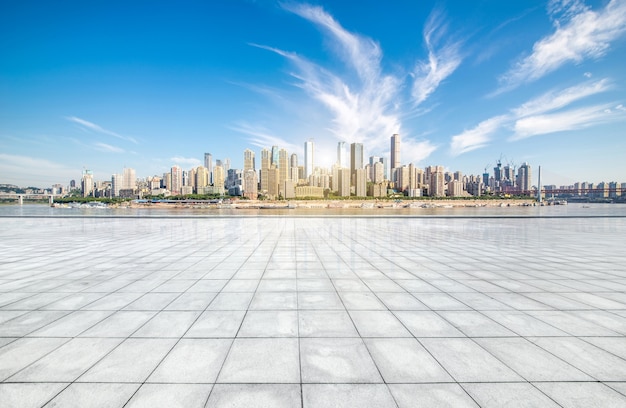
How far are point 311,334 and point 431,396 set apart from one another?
→ 6.44 feet

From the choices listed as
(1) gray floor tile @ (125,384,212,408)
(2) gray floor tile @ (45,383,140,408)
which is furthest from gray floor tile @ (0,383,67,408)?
(1) gray floor tile @ (125,384,212,408)

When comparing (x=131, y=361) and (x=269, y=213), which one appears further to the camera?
(x=269, y=213)

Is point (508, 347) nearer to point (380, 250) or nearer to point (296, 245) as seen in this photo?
point (380, 250)

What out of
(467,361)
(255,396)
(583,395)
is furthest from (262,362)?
(583,395)

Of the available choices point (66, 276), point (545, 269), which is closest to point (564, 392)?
point (545, 269)

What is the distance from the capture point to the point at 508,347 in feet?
13.3

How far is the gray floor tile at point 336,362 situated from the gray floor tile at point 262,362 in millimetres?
160

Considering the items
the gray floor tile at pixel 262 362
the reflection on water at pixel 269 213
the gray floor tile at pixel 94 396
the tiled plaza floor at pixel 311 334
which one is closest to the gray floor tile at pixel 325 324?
the tiled plaza floor at pixel 311 334

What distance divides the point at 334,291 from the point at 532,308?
165 inches

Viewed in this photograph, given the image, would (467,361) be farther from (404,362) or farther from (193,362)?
(193,362)

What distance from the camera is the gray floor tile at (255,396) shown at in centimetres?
291

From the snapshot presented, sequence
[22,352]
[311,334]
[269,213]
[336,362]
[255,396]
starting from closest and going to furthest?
[255,396]
[336,362]
[22,352]
[311,334]
[269,213]

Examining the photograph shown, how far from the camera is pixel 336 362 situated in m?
3.67

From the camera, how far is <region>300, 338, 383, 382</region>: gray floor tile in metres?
3.33
